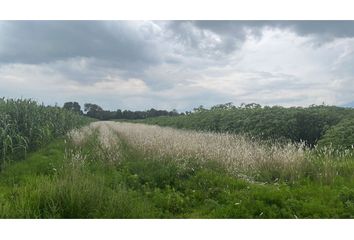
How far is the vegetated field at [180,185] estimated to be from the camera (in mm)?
6555

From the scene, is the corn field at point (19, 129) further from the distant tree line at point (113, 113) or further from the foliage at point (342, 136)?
the distant tree line at point (113, 113)

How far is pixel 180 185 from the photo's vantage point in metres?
8.91

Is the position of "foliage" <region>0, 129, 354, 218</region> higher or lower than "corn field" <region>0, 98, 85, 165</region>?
lower

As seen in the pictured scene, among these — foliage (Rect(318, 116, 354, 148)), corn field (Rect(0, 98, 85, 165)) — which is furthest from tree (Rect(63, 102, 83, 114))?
foliage (Rect(318, 116, 354, 148))

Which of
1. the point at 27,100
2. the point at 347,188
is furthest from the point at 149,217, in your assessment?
the point at 27,100

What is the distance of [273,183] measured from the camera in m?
9.27

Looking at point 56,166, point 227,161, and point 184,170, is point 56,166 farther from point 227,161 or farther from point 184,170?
point 227,161

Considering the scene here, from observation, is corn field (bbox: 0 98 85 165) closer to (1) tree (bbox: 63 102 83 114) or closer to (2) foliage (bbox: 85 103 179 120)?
(1) tree (bbox: 63 102 83 114)

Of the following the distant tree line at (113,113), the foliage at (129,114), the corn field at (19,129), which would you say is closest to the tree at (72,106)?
the distant tree line at (113,113)

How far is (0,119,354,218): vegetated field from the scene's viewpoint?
21.5 ft

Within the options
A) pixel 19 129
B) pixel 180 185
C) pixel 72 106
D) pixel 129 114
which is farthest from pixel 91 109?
pixel 180 185

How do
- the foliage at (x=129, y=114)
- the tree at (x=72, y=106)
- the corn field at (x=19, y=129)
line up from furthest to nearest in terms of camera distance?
the foliage at (x=129, y=114) < the tree at (x=72, y=106) < the corn field at (x=19, y=129)

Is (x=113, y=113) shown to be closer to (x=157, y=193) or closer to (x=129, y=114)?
(x=129, y=114)
